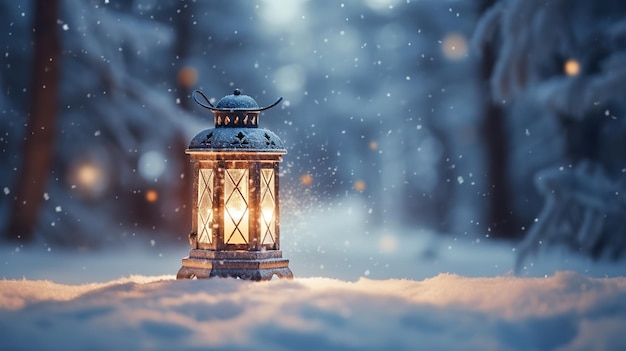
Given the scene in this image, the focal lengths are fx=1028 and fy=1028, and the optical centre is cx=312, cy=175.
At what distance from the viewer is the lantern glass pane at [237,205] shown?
25.2 feet

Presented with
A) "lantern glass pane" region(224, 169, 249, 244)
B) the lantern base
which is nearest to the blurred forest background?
"lantern glass pane" region(224, 169, 249, 244)

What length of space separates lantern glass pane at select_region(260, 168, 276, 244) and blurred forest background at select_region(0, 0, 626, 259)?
2.87m

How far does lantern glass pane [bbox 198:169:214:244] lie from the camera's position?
25.3ft

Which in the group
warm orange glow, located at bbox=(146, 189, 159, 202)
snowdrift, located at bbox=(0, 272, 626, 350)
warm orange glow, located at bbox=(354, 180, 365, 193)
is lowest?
snowdrift, located at bbox=(0, 272, 626, 350)

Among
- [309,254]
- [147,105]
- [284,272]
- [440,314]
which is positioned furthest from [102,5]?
[440,314]

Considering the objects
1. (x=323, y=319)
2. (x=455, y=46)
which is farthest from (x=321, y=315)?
(x=455, y=46)

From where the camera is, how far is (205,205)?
780cm

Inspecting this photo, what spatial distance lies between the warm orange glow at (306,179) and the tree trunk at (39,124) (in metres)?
4.40

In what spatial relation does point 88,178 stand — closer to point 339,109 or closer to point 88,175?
point 88,175

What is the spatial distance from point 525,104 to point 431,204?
409 centimetres

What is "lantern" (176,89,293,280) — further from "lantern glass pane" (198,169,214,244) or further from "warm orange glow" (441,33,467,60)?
"warm orange glow" (441,33,467,60)

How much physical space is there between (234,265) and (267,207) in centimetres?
52

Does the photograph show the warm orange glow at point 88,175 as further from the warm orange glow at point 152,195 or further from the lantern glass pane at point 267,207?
the lantern glass pane at point 267,207

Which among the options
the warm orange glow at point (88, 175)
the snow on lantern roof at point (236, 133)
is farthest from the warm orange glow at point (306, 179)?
the snow on lantern roof at point (236, 133)
